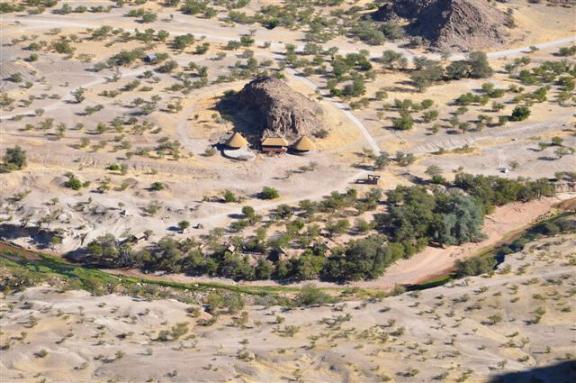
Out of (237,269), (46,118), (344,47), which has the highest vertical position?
(344,47)

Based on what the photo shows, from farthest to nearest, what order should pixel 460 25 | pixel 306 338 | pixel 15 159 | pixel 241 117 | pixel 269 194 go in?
1. pixel 460 25
2. pixel 241 117
3. pixel 15 159
4. pixel 269 194
5. pixel 306 338

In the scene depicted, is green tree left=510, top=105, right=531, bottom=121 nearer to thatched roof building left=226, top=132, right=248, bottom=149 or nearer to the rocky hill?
the rocky hill

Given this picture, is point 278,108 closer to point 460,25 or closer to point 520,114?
point 520,114

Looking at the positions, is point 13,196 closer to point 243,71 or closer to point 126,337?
point 126,337

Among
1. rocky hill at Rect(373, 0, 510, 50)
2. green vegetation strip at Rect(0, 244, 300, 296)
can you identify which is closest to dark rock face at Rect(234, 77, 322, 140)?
green vegetation strip at Rect(0, 244, 300, 296)

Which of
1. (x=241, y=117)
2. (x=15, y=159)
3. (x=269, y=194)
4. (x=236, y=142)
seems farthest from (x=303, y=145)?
(x=15, y=159)

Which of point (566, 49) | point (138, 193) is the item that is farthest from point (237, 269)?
point (566, 49)
